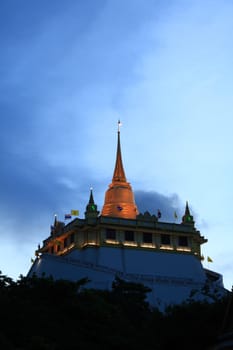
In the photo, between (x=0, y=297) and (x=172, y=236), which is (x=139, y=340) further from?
(x=172, y=236)

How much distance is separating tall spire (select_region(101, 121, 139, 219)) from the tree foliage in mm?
31180

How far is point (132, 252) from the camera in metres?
71.6

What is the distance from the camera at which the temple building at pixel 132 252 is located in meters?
65.4

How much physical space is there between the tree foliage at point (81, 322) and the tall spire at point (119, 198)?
3118 centimetres

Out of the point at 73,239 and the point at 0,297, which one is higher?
the point at 73,239

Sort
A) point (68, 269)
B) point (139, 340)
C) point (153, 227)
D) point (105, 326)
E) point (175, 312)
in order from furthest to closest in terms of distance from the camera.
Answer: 1. point (153, 227)
2. point (68, 269)
3. point (105, 326)
4. point (139, 340)
5. point (175, 312)

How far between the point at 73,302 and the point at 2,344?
1006cm

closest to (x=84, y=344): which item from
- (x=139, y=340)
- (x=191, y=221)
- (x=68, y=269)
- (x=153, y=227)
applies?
(x=139, y=340)

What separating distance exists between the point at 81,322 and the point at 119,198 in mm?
42099

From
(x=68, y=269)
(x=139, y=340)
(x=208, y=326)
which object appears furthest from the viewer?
(x=68, y=269)

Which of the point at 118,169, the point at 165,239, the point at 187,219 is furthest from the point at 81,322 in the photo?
the point at 118,169

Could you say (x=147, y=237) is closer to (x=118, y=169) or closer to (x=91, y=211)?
(x=91, y=211)

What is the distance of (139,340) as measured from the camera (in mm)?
35531

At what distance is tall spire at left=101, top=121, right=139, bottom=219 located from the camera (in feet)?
256
